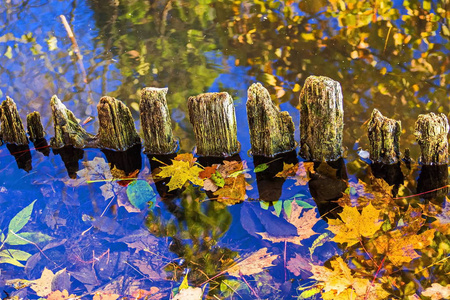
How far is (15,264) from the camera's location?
3365mm

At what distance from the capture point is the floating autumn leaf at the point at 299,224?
3285 millimetres

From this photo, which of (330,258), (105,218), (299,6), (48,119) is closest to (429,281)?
(330,258)

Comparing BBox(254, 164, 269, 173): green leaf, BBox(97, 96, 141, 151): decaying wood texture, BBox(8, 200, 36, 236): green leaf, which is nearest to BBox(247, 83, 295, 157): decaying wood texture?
BBox(254, 164, 269, 173): green leaf

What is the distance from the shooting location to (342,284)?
2.93m

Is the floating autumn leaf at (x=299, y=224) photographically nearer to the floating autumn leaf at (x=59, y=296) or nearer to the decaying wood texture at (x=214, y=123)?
the decaying wood texture at (x=214, y=123)

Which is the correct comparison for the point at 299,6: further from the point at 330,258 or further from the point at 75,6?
A: the point at 330,258

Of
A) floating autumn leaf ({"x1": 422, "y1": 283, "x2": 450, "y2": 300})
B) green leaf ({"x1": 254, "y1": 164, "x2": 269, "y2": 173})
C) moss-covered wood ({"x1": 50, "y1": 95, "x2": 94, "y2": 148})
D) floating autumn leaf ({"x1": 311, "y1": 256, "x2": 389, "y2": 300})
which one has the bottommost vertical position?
floating autumn leaf ({"x1": 422, "y1": 283, "x2": 450, "y2": 300})

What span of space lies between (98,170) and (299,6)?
4.45 meters

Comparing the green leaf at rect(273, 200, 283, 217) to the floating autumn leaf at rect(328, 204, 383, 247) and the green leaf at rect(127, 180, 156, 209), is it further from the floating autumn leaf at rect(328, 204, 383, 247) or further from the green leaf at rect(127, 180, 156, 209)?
the green leaf at rect(127, 180, 156, 209)

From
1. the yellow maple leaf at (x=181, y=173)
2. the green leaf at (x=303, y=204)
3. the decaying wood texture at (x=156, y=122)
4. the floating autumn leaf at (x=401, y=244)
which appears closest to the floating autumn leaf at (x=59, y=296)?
the yellow maple leaf at (x=181, y=173)

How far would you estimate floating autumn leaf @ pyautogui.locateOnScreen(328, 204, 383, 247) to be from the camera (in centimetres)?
324

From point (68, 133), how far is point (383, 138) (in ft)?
9.88

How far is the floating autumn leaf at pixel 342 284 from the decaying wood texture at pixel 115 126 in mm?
2181

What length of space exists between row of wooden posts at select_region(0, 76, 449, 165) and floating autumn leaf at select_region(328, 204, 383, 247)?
68 cm
